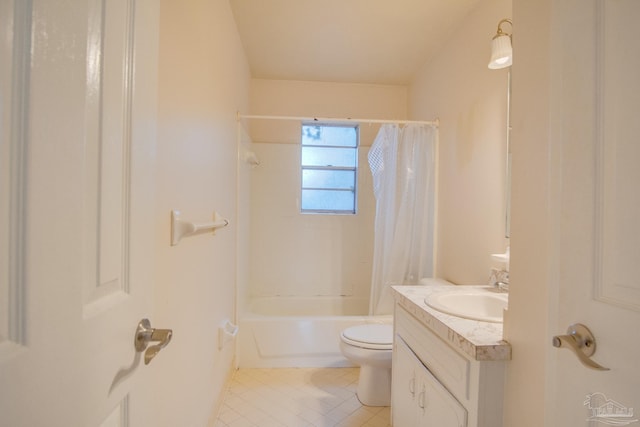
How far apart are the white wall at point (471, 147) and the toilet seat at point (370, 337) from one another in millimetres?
621

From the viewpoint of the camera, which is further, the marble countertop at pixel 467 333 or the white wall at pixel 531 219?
the marble countertop at pixel 467 333

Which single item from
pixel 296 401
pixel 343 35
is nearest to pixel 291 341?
pixel 296 401

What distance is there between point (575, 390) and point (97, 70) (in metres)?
1.04

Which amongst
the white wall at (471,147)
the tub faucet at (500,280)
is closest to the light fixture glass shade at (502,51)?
the white wall at (471,147)

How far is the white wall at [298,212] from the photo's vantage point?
10.2ft

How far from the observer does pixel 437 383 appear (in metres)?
1.11

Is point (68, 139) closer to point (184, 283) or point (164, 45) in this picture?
point (164, 45)

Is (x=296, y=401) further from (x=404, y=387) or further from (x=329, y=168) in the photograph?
(x=329, y=168)

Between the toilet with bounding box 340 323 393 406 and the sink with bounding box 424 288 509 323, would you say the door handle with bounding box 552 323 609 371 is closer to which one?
the sink with bounding box 424 288 509 323

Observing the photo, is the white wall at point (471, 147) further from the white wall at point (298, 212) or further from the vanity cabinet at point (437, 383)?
the white wall at point (298, 212)

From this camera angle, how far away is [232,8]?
2.01 m

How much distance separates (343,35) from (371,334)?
6.99ft

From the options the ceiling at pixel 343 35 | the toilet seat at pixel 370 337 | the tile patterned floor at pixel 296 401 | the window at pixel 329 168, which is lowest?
the tile patterned floor at pixel 296 401

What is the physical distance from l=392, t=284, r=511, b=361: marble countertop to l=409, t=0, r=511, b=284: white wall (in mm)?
759
